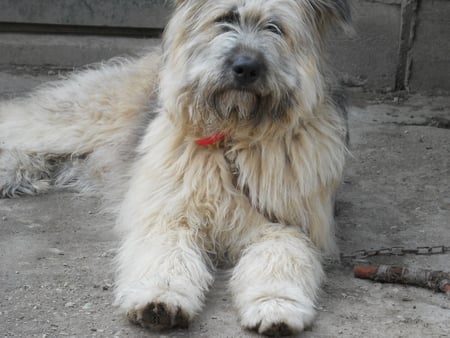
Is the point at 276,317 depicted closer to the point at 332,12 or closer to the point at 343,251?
the point at 343,251

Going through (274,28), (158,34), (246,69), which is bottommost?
(158,34)

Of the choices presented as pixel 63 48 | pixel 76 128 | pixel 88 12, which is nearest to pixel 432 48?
pixel 88 12

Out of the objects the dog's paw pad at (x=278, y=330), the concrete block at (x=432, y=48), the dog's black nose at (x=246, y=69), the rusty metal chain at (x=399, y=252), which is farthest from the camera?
the concrete block at (x=432, y=48)

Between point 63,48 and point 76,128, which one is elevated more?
point 76,128

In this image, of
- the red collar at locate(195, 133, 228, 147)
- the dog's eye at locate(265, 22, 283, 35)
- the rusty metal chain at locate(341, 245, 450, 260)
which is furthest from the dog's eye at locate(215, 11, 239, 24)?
the rusty metal chain at locate(341, 245, 450, 260)

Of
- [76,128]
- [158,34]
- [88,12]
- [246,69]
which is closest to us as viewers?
[246,69]

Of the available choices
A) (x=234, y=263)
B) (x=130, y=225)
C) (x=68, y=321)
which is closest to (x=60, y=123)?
(x=130, y=225)

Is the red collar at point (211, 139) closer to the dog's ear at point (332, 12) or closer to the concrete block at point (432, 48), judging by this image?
the dog's ear at point (332, 12)

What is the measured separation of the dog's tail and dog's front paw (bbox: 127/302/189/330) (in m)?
1.68

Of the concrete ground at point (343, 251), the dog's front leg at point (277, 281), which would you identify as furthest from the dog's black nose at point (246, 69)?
the concrete ground at point (343, 251)

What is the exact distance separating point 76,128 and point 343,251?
186 centimetres

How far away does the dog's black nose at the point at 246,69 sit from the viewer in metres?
3.85

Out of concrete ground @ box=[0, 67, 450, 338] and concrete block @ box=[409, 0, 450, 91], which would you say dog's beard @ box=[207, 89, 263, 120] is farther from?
concrete block @ box=[409, 0, 450, 91]

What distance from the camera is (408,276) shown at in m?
4.04
